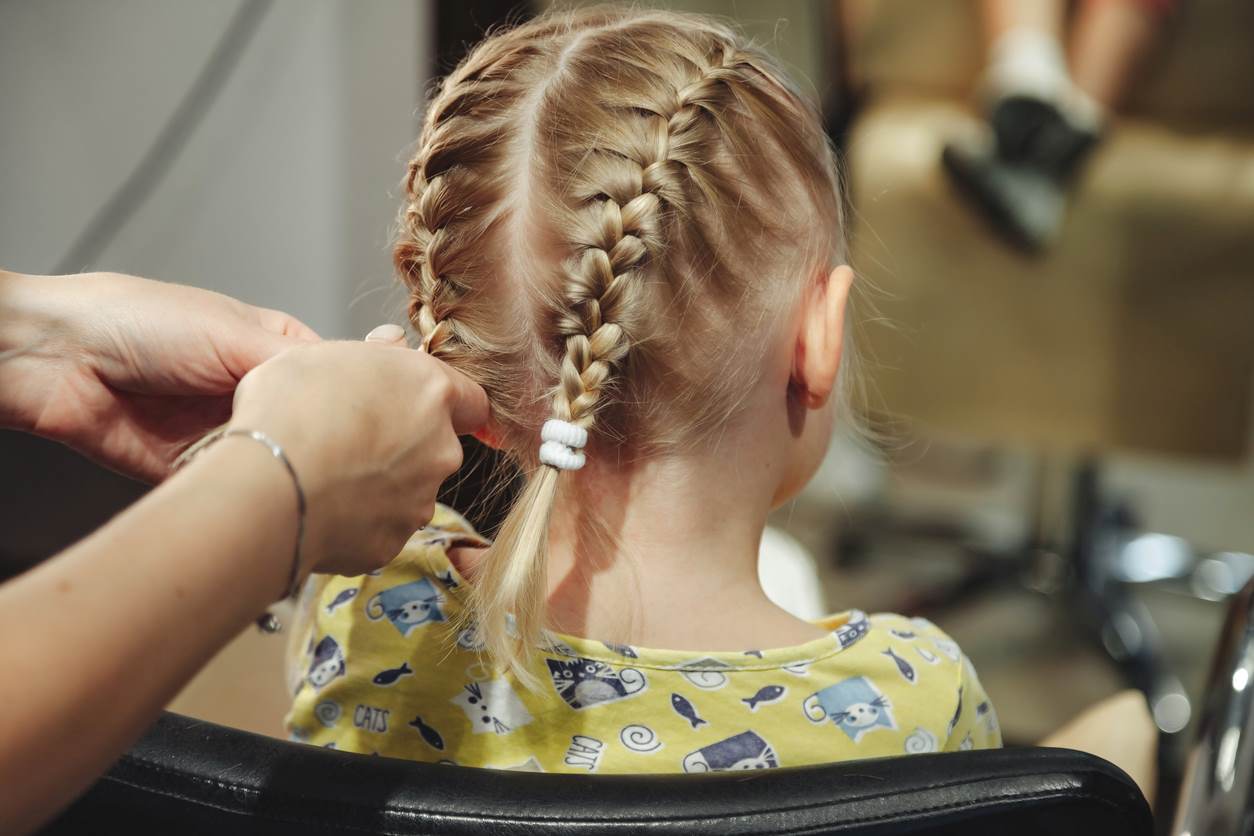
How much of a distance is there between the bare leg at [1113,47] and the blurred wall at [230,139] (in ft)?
4.18

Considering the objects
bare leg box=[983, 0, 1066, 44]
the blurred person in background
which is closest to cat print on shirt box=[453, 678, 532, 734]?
the blurred person in background

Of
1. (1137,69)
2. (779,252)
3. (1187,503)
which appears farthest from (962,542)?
(779,252)

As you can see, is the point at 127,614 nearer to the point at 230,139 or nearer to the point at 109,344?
the point at 109,344

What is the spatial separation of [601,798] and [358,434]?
184mm

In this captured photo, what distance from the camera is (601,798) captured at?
0.49 metres

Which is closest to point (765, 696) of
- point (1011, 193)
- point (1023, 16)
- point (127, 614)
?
point (127, 614)

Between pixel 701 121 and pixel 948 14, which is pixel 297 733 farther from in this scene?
pixel 948 14

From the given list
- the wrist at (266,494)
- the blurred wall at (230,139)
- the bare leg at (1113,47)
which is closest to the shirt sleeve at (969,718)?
the wrist at (266,494)

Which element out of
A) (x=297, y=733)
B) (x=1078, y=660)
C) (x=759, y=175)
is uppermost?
(x=759, y=175)

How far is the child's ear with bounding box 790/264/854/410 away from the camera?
79cm

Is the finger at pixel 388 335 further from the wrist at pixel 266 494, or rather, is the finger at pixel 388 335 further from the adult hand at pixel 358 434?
the wrist at pixel 266 494

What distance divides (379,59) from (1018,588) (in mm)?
1667

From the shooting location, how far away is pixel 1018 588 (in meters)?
2.29

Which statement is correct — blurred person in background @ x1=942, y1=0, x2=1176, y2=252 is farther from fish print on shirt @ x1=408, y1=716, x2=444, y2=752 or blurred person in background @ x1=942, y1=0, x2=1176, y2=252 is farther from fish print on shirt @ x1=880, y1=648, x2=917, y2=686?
fish print on shirt @ x1=408, y1=716, x2=444, y2=752
